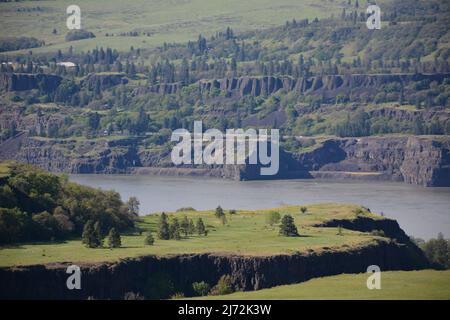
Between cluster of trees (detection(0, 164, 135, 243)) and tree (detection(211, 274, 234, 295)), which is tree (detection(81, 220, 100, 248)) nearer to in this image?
cluster of trees (detection(0, 164, 135, 243))

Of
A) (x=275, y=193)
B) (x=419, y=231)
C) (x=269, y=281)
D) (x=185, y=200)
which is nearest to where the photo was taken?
(x=269, y=281)

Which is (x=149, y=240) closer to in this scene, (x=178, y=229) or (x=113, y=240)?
(x=113, y=240)

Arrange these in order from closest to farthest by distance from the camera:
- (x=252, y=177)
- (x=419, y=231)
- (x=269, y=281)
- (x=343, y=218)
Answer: (x=269, y=281) → (x=343, y=218) → (x=419, y=231) → (x=252, y=177)

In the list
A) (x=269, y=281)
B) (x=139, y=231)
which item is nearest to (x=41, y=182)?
(x=139, y=231)

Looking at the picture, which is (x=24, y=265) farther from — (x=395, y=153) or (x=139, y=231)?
(x=395, y=153)

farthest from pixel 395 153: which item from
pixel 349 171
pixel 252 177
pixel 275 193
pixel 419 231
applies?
pixel 419 231

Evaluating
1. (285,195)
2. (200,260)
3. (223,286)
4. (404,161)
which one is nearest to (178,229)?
(200,260)

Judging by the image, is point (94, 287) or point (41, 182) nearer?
point (94, 287)

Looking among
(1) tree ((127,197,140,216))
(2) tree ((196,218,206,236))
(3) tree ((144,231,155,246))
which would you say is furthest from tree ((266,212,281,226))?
(3) tree ((144,231,155,246))

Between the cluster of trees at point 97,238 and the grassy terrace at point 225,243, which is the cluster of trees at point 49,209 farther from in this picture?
the grassy terrace at point 225,243
